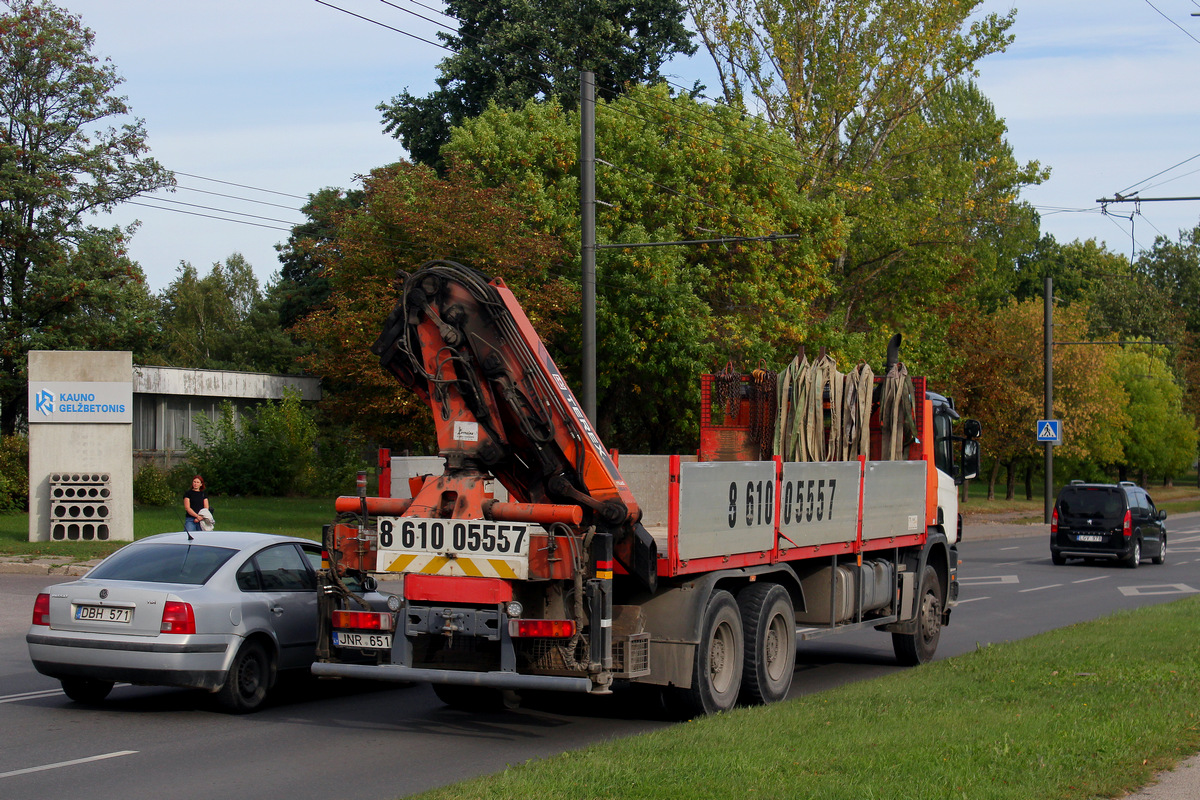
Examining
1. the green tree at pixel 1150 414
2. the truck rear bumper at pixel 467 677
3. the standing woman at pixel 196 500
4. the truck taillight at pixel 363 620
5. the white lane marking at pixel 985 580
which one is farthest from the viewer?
the green tree at pixel 1150 414

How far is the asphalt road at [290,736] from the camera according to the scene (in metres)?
7.48

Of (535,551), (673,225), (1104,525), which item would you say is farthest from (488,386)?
(1104,525)

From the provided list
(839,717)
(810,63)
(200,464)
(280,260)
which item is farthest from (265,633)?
(280,260)

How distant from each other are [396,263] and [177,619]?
1564 cm

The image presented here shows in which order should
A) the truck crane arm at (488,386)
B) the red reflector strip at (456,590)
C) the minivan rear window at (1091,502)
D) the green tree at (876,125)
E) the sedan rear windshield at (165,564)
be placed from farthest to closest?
the green tree at (876,125) < the minivan rear window at (1091,502) < the sedan rear windshield at (165,564) < the truck crane arm at (488,386) < the red reflector strip at (456,590)

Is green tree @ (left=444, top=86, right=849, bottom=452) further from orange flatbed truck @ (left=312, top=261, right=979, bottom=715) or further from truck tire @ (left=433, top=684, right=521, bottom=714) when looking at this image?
orange flatbed truck @ (left=312, top=261, right=979, bottom=715)

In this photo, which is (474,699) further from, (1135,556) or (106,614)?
(1135,556)

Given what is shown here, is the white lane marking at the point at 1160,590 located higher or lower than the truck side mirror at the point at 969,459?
lower

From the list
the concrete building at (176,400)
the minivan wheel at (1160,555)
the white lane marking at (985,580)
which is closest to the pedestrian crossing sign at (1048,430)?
the minivan wheel at (1160,555)

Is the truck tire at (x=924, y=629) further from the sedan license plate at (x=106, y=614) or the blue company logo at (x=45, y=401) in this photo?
the blue company logo at (x=45, y=401)

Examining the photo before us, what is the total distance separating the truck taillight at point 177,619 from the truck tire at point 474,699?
210cm

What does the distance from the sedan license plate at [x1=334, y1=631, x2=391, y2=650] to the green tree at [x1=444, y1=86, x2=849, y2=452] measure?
19125 mm

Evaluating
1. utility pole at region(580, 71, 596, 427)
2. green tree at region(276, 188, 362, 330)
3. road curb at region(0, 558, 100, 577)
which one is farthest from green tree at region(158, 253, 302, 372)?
utility pole at region(580, 71, 596, 427)

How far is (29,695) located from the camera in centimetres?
1053
